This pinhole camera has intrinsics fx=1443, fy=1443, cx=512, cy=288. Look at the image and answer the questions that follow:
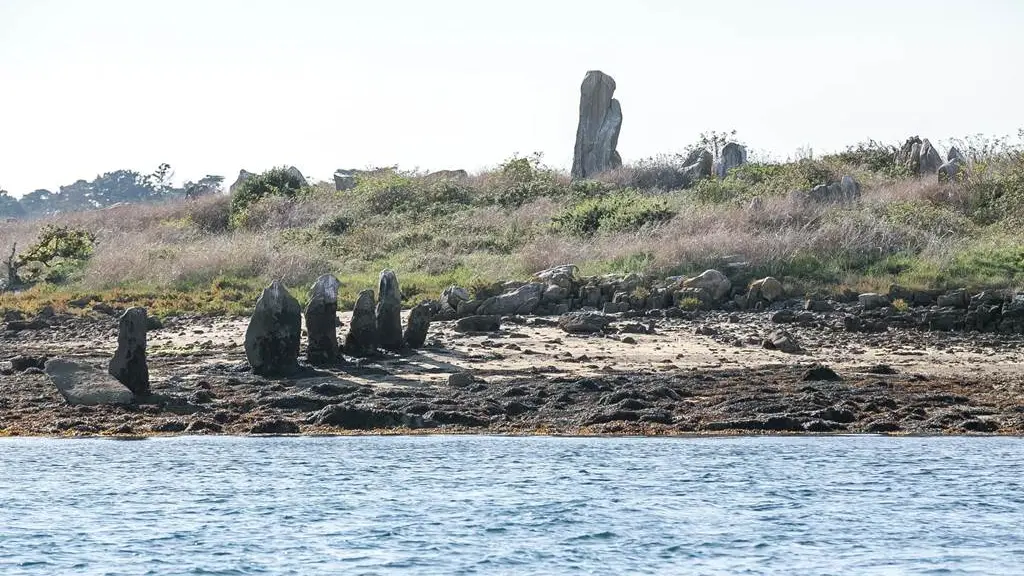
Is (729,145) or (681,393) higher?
(729,145)

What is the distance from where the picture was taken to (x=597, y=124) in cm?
5750

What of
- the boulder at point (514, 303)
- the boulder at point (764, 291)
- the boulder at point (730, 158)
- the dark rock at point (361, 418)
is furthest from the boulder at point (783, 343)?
the boulder at point (730, 158)

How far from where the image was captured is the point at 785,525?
47.7 ft

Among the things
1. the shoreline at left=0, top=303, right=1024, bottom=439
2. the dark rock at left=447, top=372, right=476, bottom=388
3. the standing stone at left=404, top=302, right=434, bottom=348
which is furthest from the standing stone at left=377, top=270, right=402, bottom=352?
the dark rock at left=447, top=372, right=476, bottom=388

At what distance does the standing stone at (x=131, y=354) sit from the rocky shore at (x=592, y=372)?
5.6 inches

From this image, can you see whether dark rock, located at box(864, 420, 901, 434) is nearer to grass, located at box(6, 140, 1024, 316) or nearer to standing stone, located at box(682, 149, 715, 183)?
grass, located at box(6, 140, 1024, 316)

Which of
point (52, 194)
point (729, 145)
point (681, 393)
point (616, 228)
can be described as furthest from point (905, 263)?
point (52, 194)

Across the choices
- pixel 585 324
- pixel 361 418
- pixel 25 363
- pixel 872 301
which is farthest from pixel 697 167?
pixel 361 418

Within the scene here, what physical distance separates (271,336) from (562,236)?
15.5 meters

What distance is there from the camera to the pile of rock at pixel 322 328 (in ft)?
74.8

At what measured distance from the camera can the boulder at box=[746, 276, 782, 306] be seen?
92.6ft

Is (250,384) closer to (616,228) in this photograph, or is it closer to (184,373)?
(184,373)

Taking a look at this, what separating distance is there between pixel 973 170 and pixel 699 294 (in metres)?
15.6

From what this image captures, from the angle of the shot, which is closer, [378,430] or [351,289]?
[378,430]
